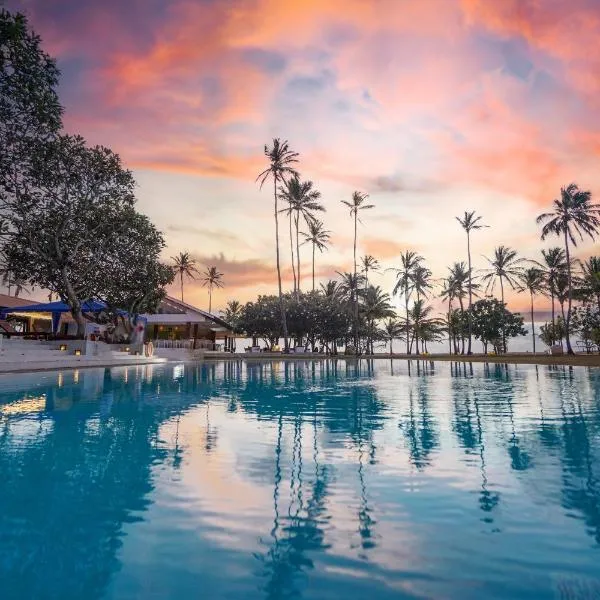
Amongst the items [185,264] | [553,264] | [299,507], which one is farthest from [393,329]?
[299,507]

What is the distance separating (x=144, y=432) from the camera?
8312 mm

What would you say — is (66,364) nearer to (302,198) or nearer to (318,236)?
(302,198)

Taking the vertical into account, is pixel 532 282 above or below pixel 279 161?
below

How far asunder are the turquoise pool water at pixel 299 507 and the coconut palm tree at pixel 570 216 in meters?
40.5

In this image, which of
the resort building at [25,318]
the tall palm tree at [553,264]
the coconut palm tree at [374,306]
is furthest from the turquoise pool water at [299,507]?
the coconut palm tree at [374,306]

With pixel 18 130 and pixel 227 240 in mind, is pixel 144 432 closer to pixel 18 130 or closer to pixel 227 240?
pixel 18 130

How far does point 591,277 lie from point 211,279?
67.9 metres

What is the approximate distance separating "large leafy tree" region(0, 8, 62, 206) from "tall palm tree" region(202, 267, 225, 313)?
227 ft

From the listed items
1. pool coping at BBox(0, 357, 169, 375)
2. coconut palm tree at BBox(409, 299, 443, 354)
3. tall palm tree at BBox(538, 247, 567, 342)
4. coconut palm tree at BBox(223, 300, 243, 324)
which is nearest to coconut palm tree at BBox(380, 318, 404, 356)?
coconut palm tree at BBox(409, 299, 443, 354)

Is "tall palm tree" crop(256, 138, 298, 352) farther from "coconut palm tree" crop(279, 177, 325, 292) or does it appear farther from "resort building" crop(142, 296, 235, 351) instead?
"resort building" crop(142, 296, 235, 351)

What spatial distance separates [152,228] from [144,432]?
28.0 metres

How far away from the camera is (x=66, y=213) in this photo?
93.7 ft

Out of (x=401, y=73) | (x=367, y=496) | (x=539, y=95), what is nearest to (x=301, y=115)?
(x=401, y=73)

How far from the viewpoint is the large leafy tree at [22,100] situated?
2019 centimetres
